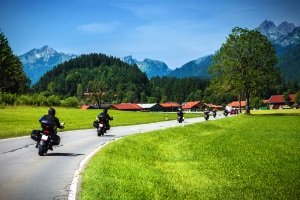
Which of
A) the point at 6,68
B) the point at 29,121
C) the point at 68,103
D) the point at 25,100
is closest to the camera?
the point at 29,121

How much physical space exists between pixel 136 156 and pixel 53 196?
29.2 feet

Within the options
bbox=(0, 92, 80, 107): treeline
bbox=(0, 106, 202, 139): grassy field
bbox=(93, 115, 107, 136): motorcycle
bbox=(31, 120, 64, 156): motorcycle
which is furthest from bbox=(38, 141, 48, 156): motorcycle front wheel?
bbox=(0, 92, 80, 107): treeline

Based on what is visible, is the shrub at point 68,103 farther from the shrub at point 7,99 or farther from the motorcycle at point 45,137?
the motorcycle at point 45,137

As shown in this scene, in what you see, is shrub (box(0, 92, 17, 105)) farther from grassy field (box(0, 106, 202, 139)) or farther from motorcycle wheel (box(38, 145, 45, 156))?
motorcycle wheel (box(38, 145, 45, 156))

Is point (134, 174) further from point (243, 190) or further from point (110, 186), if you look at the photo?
point (243, 190)

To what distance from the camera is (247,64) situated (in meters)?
86.0

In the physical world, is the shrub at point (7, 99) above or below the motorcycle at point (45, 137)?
above

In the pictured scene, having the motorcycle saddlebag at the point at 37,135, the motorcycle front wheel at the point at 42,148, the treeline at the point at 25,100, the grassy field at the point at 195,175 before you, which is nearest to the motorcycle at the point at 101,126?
the grassy field at the point at 195,175

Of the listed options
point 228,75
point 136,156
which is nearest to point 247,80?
point 228,75

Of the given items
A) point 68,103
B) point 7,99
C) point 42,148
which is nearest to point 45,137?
point 42,148

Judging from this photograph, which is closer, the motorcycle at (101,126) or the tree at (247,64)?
the motorcycle at (101,126)

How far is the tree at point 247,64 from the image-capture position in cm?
8344

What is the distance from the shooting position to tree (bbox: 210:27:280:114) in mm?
83438

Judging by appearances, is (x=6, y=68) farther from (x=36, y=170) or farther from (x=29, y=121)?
(x=36, y=170)
